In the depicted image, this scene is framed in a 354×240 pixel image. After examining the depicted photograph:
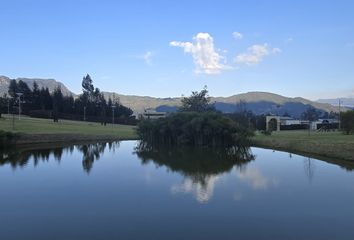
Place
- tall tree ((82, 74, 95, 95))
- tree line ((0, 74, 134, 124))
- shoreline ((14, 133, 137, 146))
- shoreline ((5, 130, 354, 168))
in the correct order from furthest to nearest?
1. tall tree ((82, 74, 95, 95))
2. tree line ((0, 74, 134, 124))
3. shoreline ((14, 133, 137, 146))
4. shoreline ((5, 130, 354, 168))

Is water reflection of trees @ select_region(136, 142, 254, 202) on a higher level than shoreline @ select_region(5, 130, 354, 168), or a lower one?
lower

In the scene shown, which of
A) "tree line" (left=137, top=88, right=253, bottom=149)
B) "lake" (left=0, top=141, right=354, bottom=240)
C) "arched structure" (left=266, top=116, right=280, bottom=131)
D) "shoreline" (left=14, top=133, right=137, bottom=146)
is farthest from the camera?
"arched structure" (left=266, top=116, right=280, bottom=131)

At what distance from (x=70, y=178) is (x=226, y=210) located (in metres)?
14.3

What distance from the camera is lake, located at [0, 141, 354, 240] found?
1574cm

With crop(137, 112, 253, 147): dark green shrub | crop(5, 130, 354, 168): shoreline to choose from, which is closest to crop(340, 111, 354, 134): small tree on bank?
crop(5, 130, 354, 168): shoreline

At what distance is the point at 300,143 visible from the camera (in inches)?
1996

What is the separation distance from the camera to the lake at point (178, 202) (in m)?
15.7

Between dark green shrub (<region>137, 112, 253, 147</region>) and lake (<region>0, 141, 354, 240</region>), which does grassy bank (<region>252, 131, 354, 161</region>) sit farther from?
lake (<region>0, 141, 354, 240</region>)

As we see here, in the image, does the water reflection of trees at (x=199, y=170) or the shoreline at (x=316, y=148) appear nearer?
the water reflection of trees at (x=199, y=170)

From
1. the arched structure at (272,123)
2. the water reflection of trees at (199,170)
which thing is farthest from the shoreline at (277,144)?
the arched structure at (272,123)

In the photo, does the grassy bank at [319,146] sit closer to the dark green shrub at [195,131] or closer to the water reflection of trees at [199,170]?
the dark green shrub at [195,131]

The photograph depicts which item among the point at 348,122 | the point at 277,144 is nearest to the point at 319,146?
the point at 277,144

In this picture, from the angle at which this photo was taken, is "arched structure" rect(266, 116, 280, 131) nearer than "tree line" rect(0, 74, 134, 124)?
Yes

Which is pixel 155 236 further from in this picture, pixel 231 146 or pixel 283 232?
pixel 231 146
